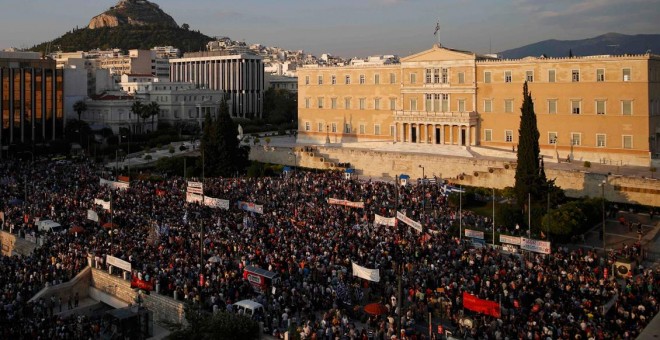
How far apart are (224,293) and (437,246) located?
892 centimetres

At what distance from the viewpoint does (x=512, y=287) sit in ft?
70.1

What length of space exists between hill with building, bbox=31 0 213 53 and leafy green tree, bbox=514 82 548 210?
469ft

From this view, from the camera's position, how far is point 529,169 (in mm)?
35781

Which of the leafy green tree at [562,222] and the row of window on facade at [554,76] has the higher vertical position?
the row of window on facade at [554,76]

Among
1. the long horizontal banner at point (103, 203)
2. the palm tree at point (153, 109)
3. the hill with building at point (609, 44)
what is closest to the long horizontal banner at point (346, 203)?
the long horizontal banner at point (103, 203)

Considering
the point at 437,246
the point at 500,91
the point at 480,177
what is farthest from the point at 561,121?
the point at 437,246

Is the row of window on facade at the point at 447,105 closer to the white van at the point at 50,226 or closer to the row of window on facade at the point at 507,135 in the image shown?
the row of window on facade at the point at 507,135

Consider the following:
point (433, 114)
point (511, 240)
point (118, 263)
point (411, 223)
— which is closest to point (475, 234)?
point (511, 240)

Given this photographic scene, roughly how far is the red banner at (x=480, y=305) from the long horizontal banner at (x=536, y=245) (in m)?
6.27

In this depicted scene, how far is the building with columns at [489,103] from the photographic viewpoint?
4791cm

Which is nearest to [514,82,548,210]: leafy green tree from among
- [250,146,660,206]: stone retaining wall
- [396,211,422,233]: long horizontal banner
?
[250,146,660,206]: stone retaining wall

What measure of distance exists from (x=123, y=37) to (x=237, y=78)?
213ft

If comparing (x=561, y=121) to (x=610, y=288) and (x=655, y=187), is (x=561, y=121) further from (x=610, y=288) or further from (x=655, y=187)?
(x=610, y=288)

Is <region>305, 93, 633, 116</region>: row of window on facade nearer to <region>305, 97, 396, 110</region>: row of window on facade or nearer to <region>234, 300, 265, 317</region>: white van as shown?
<region>305, 97, 396, 110</region>: row of window on facade
